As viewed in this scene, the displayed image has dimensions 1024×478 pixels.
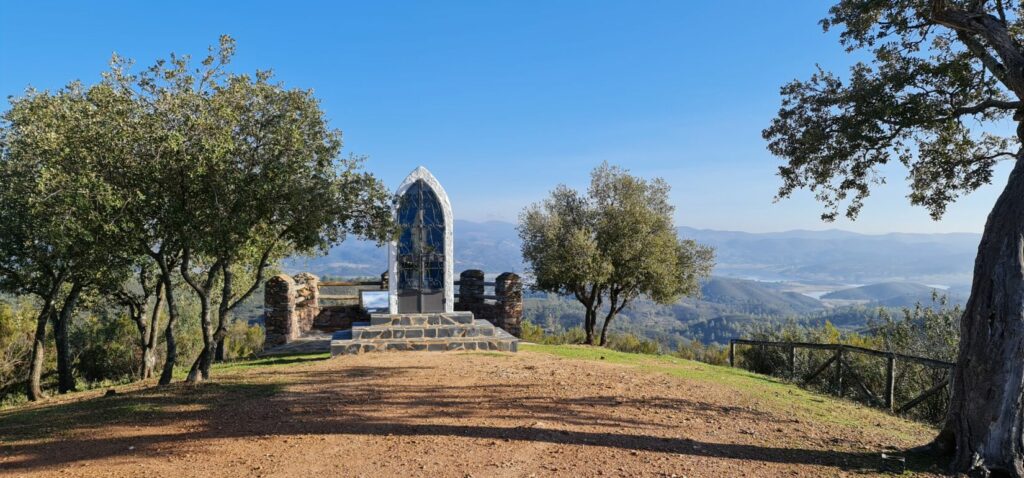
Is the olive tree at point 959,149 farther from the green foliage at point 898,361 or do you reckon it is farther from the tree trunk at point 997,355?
the green foliage at point 898,361

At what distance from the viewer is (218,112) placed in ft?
29.3

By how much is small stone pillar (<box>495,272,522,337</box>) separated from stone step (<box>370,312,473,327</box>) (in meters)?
4.04

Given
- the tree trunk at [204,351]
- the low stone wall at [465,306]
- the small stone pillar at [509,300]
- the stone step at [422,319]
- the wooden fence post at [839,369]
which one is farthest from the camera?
the small stone pillar at [509,300]

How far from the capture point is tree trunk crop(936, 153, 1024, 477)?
5660 mm

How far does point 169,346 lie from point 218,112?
15.7ft

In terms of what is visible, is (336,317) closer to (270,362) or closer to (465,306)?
(465,306)

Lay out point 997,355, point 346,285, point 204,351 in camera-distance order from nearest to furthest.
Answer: point 997,355, point 204,351, point 346,285

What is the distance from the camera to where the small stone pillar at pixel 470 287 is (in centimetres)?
1941

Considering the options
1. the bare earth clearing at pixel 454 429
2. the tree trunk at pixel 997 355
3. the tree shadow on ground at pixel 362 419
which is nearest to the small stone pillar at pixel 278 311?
the bare earth clearing at pixel 454 429

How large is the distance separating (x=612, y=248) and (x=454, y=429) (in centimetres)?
1427

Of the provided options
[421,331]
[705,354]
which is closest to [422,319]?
[421,331]

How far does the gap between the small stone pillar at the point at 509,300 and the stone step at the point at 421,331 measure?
4101 mm

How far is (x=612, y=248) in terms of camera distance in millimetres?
20359

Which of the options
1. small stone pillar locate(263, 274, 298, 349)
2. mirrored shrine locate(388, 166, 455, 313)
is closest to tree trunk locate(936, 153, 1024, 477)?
mirrored shrine locate(388, 166, 455, 313)
